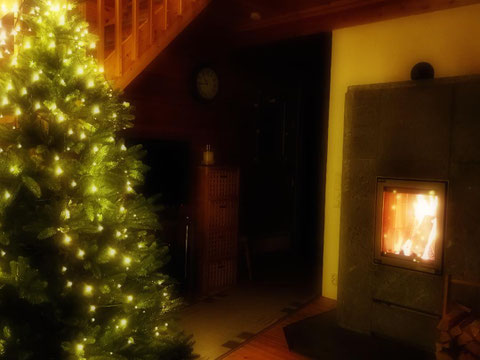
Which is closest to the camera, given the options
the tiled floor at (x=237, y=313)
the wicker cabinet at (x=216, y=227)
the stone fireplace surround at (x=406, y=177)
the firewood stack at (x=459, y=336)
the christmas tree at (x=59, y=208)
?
the christmas tree at (x=59, y=208)

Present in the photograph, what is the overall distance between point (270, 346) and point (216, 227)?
149cm

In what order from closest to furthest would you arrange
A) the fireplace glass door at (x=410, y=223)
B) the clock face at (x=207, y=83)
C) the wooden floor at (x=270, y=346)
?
the fireplace glass door at (x=410, y=223) < the wooden floor at (x=270, y=346) < the clock face at (x=207, y=83)

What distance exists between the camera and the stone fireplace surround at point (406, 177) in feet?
9.48

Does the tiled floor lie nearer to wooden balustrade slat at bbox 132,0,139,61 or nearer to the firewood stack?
the firewood stack

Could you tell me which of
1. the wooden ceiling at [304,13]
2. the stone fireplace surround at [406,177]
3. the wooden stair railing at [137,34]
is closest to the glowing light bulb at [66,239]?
the wooden stair railing at [137,34]

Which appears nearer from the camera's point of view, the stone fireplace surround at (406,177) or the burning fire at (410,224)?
the stone fireplace surround at (406,177)

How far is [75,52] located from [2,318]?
127cm

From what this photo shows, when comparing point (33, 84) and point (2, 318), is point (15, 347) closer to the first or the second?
point (2, 318)

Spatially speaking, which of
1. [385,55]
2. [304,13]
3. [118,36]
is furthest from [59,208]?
[385,55]

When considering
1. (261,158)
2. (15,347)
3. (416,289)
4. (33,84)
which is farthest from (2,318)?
(261,158)

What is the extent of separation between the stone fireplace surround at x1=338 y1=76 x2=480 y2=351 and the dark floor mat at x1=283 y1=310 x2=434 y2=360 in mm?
84

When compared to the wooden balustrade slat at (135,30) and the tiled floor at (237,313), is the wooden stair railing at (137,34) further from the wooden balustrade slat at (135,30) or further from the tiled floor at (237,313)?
the tiled floor at (237,313)

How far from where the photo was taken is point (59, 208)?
6.35 feet

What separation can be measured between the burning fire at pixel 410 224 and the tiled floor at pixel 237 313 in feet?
4.23
